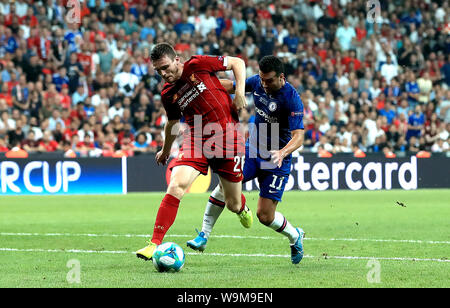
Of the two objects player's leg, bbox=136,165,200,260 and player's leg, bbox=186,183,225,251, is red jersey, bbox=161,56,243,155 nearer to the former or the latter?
player's leg, bbox=136,165,200,260

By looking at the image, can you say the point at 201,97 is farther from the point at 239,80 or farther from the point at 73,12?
the point at 73,12

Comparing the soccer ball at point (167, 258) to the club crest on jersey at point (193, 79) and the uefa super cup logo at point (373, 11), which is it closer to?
the club crest on jersey at point (193, 79)

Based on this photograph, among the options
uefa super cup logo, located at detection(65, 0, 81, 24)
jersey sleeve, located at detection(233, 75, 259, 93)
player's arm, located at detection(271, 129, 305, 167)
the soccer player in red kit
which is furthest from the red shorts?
uefa super cup logo, located at detection(65, 0, 81, 24)

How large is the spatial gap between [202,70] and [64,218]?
21.4 feet

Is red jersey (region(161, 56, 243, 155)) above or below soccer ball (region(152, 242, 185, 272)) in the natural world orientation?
above

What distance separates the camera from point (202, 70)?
8625mm

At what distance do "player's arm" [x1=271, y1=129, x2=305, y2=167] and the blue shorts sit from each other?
0.47m

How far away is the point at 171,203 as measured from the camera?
8.13 metres

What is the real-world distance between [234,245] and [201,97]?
2477 millimetres

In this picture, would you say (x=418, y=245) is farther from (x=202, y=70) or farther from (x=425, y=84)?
(x=425, y=84)

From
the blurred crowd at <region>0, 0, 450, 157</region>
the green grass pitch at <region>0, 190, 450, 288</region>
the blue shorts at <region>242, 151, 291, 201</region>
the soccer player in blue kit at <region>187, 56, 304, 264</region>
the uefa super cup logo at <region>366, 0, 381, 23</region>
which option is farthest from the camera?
the uefa super cup logo at <region>366, 0, 381, 23</region>

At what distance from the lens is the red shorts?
8.42 m

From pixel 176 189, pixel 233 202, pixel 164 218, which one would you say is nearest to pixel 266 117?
pixel 233 202
